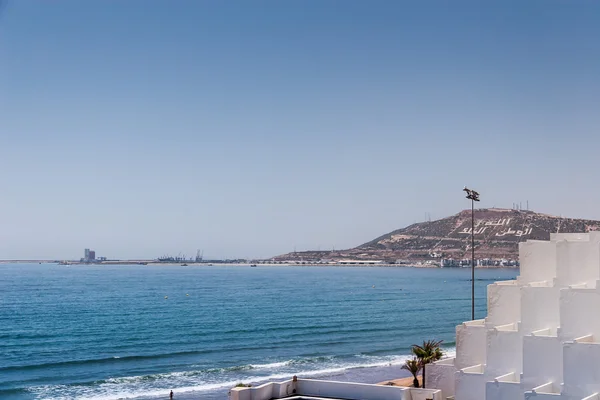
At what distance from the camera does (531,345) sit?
23906 millimetres

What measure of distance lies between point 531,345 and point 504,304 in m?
3.53

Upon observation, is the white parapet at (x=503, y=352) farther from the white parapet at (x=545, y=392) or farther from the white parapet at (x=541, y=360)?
the white parapet at (x=545, y=392)

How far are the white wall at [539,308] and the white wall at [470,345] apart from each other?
279 cm

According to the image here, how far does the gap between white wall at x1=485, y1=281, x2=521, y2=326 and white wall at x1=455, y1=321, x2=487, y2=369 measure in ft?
2.47

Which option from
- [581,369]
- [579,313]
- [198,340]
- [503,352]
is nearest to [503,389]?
[503,352]

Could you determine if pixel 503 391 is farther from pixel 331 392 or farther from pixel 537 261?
pixel 331 392

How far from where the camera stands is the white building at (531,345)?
23.0 metres

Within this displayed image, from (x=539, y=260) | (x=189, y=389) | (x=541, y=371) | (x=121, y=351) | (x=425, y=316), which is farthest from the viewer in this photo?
(x=425, y=316)

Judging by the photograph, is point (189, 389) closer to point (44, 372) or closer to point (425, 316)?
point (44, 372)

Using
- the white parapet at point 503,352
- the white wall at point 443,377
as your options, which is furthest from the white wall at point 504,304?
the white wall at point 443,377

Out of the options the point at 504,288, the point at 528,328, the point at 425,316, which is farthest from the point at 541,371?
the point at 425,316

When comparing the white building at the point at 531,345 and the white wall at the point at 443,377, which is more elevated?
the white building at the point at 531,345

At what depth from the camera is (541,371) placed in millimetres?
23766

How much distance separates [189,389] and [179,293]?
97.4 m
